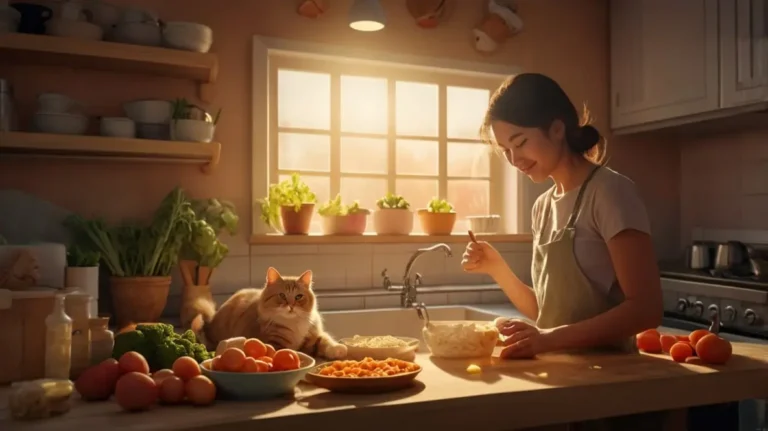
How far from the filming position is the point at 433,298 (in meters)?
2.93

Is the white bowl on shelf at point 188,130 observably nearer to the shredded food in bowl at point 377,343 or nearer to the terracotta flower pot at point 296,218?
the terracotta flower pot at point 296,218

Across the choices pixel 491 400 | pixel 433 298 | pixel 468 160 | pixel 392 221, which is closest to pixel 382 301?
pixel 433 298

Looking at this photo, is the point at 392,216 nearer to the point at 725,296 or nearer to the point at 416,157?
the point at 416,157

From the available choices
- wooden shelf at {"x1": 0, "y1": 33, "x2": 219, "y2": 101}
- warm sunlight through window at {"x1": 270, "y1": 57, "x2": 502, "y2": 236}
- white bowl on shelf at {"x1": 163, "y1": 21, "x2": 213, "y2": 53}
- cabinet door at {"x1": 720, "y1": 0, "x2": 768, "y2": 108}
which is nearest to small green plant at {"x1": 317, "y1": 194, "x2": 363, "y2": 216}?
warm sunlight through window at {"x1": 270, "y1": 57, "x2": 502, "y2": 236}

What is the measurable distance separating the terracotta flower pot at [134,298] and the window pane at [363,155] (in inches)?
43.5

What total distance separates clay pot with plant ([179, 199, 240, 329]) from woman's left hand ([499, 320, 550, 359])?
1284 mm

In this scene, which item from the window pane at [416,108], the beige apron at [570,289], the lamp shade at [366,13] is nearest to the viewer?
the beige apron at [570,289]

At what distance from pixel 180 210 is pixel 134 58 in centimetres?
56

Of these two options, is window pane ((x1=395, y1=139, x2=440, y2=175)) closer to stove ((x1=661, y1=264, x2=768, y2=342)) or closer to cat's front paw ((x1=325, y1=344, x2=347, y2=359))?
stove ((x1=661, y1=264, x2=768, y2=342))

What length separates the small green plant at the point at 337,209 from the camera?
9.32 ft

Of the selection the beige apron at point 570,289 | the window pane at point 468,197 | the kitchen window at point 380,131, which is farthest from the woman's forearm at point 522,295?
the window pane at point 468,197

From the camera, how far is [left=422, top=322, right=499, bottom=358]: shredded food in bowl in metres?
1.43

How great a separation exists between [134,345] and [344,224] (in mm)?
1575

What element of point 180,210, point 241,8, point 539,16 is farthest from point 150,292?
point 539,16
